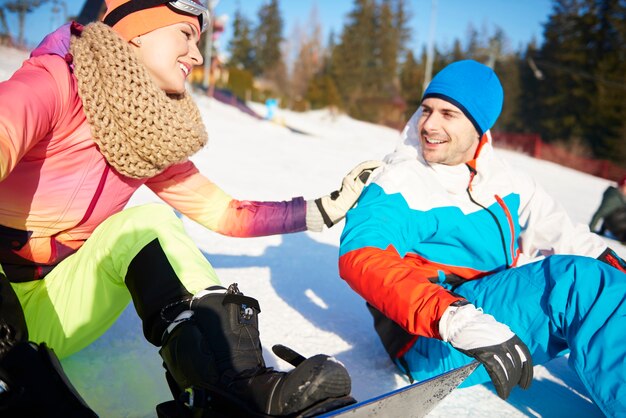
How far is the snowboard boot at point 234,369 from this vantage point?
90 cm

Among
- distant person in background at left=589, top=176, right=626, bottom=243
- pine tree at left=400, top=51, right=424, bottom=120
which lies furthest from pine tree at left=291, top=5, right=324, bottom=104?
distant person in background at left=589, top=176, right=626, bottom=243

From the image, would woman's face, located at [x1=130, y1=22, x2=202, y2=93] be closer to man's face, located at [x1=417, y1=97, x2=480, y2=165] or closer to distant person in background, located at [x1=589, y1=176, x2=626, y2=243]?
man's face, located at [x1=417, y1=97, x2=480, y2=165]

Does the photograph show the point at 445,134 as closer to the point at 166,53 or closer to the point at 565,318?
the point at 565,318

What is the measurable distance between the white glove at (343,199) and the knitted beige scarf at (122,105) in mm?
655

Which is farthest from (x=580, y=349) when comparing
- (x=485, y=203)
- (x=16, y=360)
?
(x=16, y=360)

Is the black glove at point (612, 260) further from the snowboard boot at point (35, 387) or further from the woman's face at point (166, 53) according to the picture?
the snowboard boot at point (35, 387)

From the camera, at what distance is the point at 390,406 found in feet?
3.14

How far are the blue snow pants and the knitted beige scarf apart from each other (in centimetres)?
104

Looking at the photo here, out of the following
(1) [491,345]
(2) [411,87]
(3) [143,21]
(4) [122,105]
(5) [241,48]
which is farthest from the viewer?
(5) [241,48]

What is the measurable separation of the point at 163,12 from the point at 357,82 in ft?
126

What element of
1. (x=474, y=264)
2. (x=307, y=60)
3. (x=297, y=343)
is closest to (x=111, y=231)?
(x=297, y=343)

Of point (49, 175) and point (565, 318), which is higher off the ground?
point (49, 175)

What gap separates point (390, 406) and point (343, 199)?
0.97m

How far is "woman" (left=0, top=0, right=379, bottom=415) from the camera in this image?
38.7 inches
